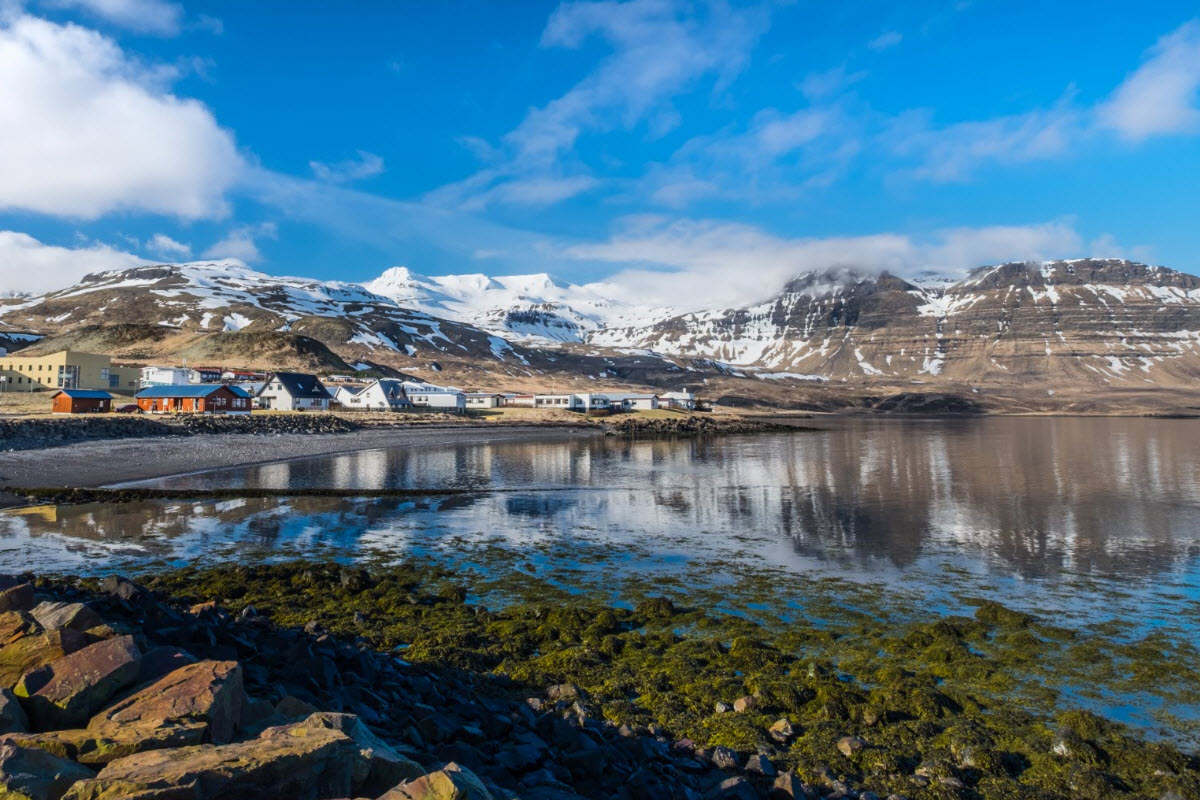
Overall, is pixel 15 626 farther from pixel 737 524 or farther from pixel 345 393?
pixel 345 393

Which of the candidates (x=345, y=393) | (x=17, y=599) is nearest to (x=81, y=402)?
(x=345, y=393)

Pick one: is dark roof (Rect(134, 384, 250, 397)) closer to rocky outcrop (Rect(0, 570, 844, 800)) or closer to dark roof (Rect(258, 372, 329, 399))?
dark roof (Rect(258, 372, 329, 399))

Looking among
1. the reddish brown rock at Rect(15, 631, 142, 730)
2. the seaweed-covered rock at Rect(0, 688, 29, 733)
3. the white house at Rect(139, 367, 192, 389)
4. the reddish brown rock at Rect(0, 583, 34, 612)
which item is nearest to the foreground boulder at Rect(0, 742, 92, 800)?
the seaweed-covered rock at Rect(0, 688, 29, 733)

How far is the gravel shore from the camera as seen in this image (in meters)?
41.3

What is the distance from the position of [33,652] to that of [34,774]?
3554 mm

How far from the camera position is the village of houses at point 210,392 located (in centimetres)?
8894

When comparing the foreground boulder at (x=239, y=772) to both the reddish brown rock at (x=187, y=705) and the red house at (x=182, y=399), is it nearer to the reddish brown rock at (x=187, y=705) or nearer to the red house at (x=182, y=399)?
the reddish brown rock at (x=187, y=705)

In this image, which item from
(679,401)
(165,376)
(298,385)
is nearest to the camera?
(165,376)

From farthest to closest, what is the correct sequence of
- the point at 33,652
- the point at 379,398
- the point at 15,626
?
the point at 379,398 → the point at 15,626 → the point at 33,652

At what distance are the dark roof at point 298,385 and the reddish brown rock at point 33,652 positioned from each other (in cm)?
10737

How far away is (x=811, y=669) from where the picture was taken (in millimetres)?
13602

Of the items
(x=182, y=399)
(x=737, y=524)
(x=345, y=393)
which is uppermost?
(x=345, y=393)

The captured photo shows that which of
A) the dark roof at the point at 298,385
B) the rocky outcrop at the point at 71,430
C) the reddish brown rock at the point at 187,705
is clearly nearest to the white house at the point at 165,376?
the dark roof at the point at 298,385

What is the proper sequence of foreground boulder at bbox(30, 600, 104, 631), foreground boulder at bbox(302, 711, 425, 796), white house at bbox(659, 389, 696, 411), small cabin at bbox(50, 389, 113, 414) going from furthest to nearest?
1. white house at bbox(659, 389, 696, 411)
2. small cabin at bbox(50, 389, 113, 414)
3. foreground boulder at bbox(30, 600, 104, 631)
4. foreground boulder at bbox(302, 711, 425, 796)
